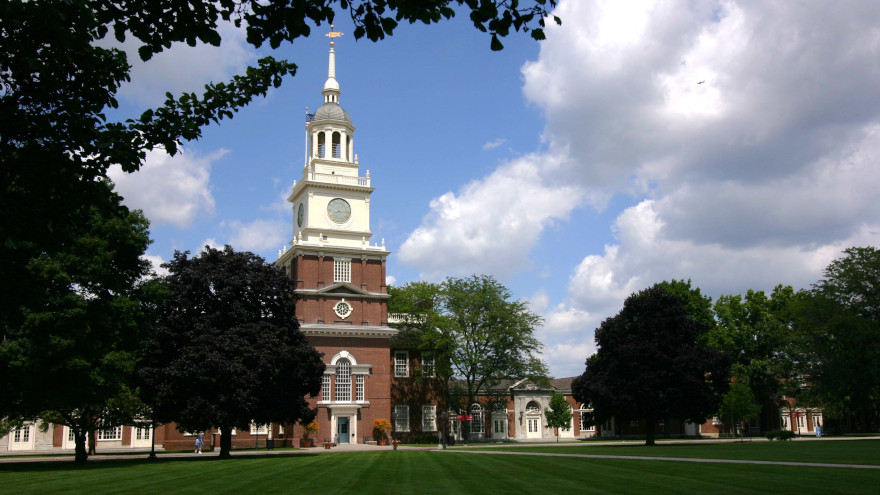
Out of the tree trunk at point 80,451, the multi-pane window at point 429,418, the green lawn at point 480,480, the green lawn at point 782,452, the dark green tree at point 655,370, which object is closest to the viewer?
the green lawn at point 480,480

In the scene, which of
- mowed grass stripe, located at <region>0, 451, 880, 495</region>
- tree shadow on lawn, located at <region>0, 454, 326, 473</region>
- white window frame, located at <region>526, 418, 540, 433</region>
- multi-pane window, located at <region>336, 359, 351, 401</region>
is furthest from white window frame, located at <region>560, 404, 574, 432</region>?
mowed grass stripe, located at <region>0, 451, 880, 495</region>

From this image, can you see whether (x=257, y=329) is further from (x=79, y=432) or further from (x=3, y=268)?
(x=3, y=268)

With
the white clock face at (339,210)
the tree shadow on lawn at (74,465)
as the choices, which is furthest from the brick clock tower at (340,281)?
the tree shadow on lawn at (74,465)

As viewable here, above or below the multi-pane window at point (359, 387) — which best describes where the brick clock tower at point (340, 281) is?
above

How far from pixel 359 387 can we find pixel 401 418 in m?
6.54

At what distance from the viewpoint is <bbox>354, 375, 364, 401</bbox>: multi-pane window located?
59.9 m

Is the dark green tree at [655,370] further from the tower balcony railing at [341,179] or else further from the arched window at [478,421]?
the tower balcony railing at [341,179]

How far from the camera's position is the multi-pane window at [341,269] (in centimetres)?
6175

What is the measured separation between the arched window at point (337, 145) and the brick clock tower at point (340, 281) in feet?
0.30

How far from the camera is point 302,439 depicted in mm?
56312

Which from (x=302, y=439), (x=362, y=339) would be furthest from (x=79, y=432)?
(x=362, y=339)

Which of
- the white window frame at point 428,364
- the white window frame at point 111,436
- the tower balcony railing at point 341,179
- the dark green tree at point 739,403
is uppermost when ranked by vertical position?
the tower balcony railing at point 341,179

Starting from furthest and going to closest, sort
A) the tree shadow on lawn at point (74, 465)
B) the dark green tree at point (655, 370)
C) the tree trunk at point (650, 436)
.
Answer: the dark green tree at point (655, 370) < the tree trunk at point (650, 436) < the tree shadow on lawn at point (74, 465)

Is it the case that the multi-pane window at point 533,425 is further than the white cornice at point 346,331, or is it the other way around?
the multi-pane window at point 533,425
